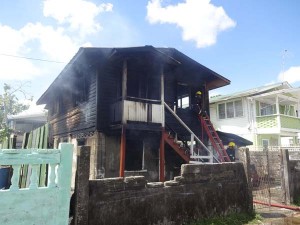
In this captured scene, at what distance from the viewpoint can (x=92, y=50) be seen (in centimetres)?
980

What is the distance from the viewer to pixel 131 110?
9.53m

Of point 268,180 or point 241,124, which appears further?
point 241,124

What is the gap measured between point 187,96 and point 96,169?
6.97 m

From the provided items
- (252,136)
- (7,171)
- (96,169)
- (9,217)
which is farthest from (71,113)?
(252,136)

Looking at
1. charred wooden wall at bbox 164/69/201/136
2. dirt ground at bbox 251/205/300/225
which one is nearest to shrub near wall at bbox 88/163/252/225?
dirt ground at bbox 251/205/300/225

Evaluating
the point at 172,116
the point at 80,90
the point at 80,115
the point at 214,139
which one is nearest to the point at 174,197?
the point at 172,116

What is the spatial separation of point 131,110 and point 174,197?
14.3ft

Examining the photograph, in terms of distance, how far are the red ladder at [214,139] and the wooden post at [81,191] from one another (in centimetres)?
731

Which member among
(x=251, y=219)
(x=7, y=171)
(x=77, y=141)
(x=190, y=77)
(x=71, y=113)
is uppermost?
(x=190, y=77)

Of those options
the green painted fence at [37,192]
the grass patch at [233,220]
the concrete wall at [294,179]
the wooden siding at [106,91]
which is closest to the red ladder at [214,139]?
the concrete wall at [294,179]

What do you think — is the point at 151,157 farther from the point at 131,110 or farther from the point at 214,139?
the point at 214,139

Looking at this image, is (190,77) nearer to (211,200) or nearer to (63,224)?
(211,200)

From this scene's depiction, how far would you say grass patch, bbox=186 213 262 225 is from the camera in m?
6.25

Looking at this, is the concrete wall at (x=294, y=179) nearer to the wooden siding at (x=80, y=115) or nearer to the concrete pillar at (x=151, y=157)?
the concrete pillar at (x=151, y=157)
